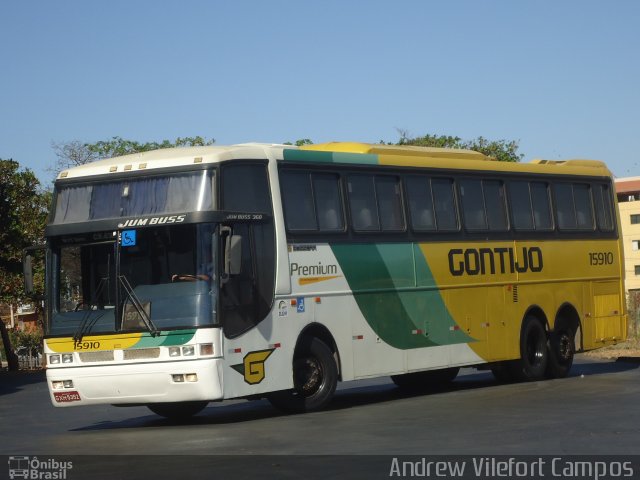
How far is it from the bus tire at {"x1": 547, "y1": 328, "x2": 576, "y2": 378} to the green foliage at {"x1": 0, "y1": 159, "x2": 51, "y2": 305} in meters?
28.7

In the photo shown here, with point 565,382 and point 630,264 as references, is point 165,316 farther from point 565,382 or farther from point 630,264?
point 630,264

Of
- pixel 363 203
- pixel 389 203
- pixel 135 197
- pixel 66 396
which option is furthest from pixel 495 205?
pixel 66 396

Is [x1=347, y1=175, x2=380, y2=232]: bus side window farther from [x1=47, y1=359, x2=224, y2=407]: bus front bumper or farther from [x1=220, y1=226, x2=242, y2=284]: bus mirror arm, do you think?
[x1=47, y1=359, x2=224, y2=407]: bus front bumper

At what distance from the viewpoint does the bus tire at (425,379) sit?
23297 millimetres

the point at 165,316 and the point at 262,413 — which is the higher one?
the point at 165,316

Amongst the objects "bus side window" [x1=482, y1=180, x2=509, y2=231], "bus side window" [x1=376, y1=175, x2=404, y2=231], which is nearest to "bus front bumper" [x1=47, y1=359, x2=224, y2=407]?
"bus side window" [x1=376, y1=175, x2=404, y2=231]

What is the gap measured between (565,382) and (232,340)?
794 cm

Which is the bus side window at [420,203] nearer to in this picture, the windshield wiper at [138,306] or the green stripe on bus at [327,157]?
the green stripe on bus at [327,157]

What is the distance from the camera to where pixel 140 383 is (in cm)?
1636

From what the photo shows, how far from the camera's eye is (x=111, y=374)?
16.5m

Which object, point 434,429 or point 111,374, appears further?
point 111,374

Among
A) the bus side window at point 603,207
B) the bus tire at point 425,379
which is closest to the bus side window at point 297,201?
the bus tire at point 425,379

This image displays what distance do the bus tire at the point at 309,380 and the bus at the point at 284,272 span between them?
0.08 ft
